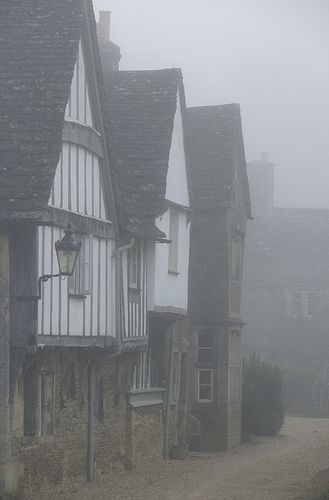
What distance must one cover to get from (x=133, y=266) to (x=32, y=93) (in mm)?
6224

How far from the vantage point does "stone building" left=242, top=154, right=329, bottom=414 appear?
55.5 meters

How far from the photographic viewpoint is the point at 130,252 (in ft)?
81.3

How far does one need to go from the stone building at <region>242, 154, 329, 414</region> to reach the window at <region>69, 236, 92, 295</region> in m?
31.8

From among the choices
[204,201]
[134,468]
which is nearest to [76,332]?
[134,468]

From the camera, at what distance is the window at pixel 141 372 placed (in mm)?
26156

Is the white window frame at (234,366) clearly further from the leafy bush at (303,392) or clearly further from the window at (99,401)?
the leafy bush at (303,392)

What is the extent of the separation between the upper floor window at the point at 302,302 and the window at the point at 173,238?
92.9 ft

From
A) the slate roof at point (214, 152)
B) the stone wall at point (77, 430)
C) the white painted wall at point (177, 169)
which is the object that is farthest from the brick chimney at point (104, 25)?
the stone wall at point (77, 430)

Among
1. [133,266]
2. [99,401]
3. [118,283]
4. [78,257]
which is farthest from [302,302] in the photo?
[78,257]

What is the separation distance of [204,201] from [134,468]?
902 cm

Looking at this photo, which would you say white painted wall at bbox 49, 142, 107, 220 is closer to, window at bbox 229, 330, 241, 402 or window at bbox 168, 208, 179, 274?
window at bbox 168, 208, 179, 274

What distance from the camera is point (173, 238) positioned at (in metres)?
28.5

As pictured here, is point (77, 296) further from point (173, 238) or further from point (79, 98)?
point (173, 238)

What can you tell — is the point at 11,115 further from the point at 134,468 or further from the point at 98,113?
the point at 134,468
